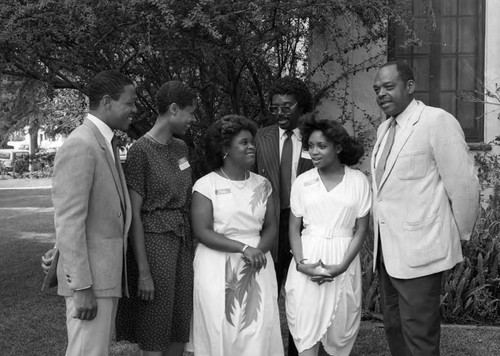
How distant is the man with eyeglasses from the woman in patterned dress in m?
0.72

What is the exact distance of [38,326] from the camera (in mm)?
6824

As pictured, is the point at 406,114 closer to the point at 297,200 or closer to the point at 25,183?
the point at 297,200

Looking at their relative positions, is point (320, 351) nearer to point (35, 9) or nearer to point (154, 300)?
point (154, 300)

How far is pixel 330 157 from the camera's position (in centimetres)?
Answer: 450

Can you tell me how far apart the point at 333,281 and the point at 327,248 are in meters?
0.21

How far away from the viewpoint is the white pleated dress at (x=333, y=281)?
4.43 metres

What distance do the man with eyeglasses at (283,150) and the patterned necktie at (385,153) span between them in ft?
1.91

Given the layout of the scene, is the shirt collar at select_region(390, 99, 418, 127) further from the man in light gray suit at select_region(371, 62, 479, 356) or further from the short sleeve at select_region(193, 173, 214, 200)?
the short sleeve at select_region(193, 173, 214, 200)

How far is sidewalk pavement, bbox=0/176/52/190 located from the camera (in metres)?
26.4

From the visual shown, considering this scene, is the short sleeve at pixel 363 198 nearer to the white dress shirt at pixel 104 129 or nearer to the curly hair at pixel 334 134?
the curly hair at pixel 334 134

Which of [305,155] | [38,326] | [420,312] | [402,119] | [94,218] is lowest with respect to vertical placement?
[38,326]

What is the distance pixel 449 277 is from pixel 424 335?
8.82 ft

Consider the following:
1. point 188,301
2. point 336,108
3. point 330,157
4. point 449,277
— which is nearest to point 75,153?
point 188,301

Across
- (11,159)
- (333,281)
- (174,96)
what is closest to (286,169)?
(333,281)
